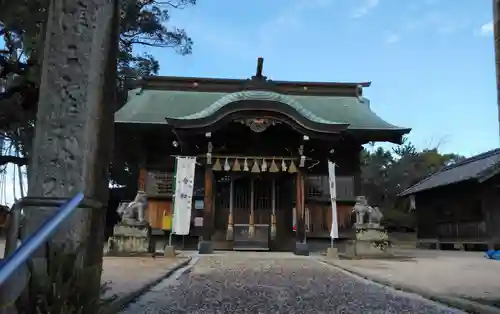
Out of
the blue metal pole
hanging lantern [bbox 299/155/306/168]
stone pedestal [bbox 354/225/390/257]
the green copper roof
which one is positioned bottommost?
stone pedestal [bbox 354/225/390/257]

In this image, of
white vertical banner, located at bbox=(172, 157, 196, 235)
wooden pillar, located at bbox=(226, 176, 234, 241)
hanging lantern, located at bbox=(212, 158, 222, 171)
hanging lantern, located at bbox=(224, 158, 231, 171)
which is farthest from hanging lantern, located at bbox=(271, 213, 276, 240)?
white vertical banner, located at bbox=(172, 157, 196, 235)

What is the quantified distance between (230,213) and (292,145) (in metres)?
3.14

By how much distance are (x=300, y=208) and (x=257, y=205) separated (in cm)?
227

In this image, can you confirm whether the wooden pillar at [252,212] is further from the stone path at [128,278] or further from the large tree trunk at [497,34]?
the large tree trunk at [497,34]

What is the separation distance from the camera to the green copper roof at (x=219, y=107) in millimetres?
13094

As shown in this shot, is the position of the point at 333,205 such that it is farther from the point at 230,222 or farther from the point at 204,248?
the point at 204,248

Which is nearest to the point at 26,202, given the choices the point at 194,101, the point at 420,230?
the point at 194,101

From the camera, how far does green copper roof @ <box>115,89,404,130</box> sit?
13.1 m

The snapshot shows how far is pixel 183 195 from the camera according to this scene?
38.3 ft

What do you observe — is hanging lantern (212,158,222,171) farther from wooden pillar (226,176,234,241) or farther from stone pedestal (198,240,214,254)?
stone pedestal (198,240,214,254)

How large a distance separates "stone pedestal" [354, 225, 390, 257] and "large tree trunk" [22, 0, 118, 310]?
8593 mm

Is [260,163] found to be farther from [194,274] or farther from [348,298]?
[348,298]

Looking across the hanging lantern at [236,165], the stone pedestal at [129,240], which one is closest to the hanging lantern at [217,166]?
the hanging lantern at [236,165]

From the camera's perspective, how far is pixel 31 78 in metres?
5.46
